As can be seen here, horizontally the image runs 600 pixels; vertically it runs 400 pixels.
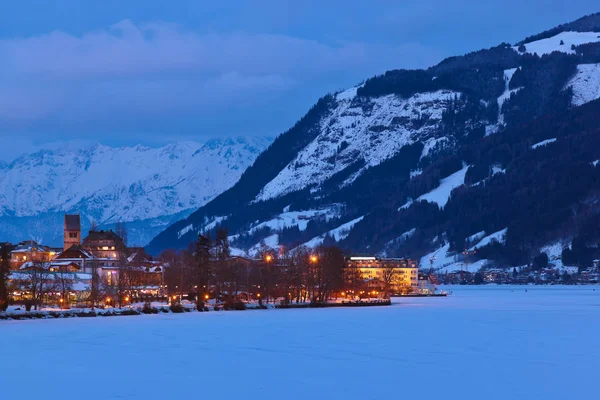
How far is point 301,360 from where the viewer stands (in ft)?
191

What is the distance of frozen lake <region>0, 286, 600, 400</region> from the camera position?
45938 mm

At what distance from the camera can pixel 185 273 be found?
17288 cm

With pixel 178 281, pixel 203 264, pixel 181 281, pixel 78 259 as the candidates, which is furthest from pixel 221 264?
pixel 78 259

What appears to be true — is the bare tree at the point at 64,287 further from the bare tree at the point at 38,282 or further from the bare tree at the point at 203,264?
the bare tree at the point at 203,264

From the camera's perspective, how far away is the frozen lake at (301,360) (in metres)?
45.9

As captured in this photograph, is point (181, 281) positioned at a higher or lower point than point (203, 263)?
lower

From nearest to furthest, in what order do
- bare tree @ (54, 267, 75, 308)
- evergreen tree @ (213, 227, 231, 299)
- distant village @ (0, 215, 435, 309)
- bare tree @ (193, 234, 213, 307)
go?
1. bare tree @ (54, 267, 75, 308)
2. distant village @ (0, 215, 435, 309)
3. bare tree @ (193, 234, 213, 307)
4. evergreen tree @ (213, 227, 231, 299)

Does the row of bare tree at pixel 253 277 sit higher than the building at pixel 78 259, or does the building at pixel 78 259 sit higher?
the building at pixel 78 259

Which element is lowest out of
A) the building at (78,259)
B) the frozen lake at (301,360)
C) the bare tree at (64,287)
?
the frozen lake at (301,360)

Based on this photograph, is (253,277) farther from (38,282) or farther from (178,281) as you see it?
(38,282)

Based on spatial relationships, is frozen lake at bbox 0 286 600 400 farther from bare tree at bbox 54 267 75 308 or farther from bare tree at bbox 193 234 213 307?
bare tree at bbox 193 234 213 307

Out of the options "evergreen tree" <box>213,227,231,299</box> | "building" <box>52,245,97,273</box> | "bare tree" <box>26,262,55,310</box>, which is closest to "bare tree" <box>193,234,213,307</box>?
"evergreen tree" <box>213,227,231,299</box>

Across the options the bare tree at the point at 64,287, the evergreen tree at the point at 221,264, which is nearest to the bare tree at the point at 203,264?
the evergreen tree at the point at 221,264

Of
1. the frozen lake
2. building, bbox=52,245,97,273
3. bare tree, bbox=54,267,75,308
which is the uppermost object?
building, bbox=52,245,97,273
